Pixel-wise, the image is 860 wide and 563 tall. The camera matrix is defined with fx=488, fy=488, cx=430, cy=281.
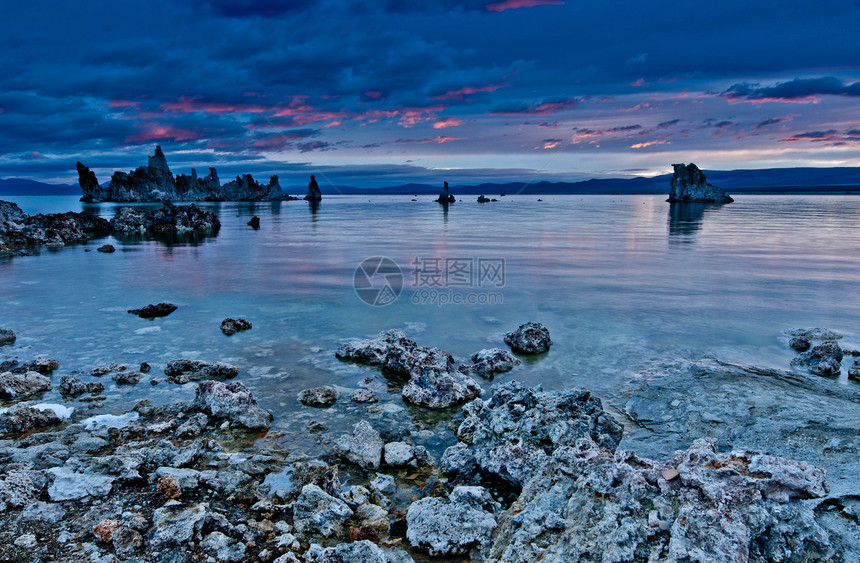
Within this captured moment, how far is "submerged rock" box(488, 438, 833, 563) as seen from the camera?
3236 millimetres

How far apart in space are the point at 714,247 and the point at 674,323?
18812 millimetres

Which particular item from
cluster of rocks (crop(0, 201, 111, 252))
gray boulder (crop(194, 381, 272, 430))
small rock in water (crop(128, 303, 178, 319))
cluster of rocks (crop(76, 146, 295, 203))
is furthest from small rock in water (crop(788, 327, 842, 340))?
cluster of rocks (crop(76, 146, 295, 203))

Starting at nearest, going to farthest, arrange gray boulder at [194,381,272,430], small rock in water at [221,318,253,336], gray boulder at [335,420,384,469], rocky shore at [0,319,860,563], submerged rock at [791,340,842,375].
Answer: rocky shore at [0,319,860,563] < gray boulder at [335,420,384,469] < gray boulder at [194,381,272,430] < submerged rock at [791,340,842,375] < small rock in water at [221,318,253,336]

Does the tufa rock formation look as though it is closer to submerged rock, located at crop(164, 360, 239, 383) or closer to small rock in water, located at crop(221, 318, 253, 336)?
small rock in water, located at crop(221, 318, 253, 336)

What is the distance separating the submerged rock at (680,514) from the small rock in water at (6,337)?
435 inches

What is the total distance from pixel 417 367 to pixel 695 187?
409ft

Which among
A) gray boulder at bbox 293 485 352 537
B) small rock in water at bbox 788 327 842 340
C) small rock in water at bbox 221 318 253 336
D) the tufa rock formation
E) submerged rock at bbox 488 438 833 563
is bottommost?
gray boulder at bbox 293 485 352 537

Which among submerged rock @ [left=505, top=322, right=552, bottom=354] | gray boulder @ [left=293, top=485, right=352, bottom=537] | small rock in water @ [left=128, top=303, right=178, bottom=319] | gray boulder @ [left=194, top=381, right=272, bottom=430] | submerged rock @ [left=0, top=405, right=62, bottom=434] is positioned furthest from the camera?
small rock in water @ [left=128, top=303, right=178, bottom=319]

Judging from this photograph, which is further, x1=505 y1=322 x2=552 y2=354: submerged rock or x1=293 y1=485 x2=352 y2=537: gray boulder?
x1=505 y1=322 x2=552 y2=354: submerged rock

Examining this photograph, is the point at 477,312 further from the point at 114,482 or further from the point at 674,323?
the point at 114,482

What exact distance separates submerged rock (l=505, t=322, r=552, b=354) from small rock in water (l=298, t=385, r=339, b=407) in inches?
154
